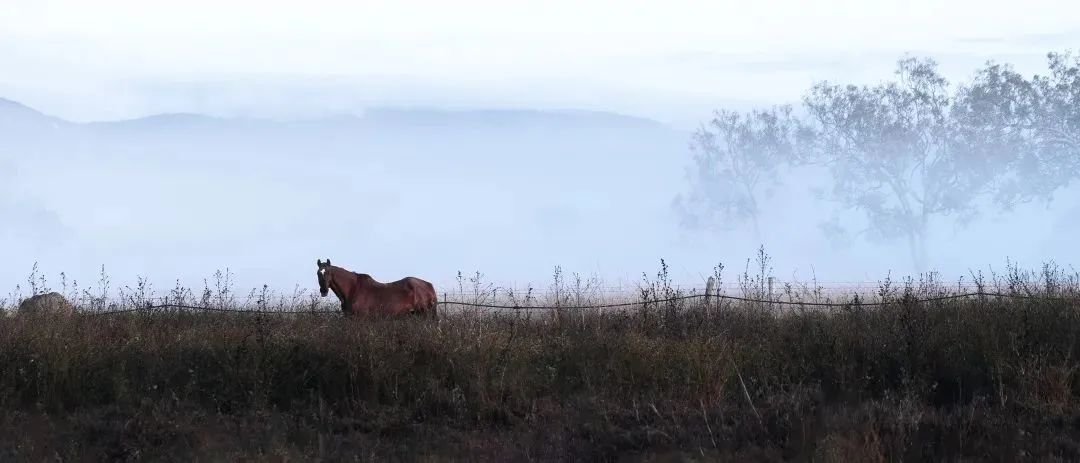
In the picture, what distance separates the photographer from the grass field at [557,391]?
28.4 feet

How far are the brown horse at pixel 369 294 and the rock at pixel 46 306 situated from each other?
389 centimetres

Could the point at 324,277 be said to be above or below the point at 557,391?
above

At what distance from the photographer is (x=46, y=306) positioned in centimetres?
1661

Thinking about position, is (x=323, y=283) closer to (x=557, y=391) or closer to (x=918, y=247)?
(x=557, y=391)

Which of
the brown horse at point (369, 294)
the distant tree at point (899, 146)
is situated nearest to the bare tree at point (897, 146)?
the distant tree at point (899, 146)

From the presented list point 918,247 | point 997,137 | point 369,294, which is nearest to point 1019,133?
point 997,137

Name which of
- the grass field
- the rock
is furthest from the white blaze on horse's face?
the rock

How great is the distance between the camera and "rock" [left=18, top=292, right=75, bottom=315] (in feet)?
49.0

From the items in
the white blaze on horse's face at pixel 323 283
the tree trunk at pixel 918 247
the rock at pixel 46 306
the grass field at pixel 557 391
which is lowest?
the grass field at pixel 557 391

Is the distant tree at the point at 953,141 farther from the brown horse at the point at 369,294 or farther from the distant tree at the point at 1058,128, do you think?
the brown horse at the point at 369,294

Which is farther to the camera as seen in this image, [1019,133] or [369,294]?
[1019,133]

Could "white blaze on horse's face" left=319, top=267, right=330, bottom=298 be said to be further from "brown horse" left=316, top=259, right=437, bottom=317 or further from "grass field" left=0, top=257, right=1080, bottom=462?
"grass field" left=0, top=257, right=1080, bottom=462

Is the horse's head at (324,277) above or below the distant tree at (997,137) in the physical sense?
below

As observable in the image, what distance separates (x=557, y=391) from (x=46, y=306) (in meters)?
10.2
